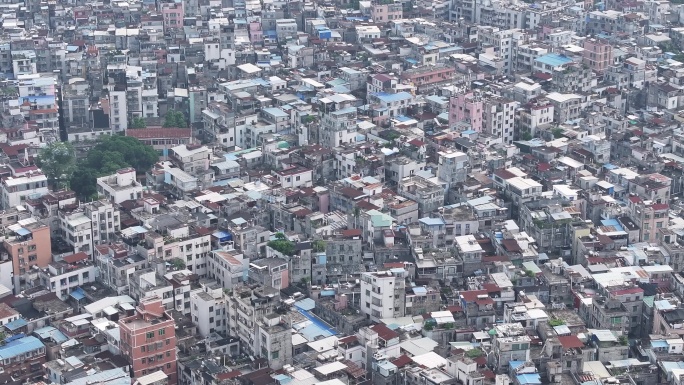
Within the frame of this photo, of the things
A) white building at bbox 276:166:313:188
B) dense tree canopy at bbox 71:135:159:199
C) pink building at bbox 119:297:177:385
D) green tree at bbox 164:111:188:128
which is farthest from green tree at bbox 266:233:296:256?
green tree at bbox 164:111:188:128

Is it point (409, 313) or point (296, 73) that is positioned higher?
point (296, 73)

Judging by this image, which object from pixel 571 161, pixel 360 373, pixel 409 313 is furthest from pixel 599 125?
pixel 360 373

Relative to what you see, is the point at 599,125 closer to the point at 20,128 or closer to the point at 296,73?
the point at 296,73

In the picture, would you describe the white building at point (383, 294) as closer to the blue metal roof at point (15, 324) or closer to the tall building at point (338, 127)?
the blue metal roof at point (15, 324)

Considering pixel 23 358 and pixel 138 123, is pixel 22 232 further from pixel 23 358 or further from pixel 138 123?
pixel 138 123

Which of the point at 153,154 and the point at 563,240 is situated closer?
the point at 563,240

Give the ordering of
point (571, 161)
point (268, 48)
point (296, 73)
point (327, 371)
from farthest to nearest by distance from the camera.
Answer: point (268, 48), point (296, 73), point (571, 161), point (327, 371)

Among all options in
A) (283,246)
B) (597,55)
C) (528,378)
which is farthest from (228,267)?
(597,55)

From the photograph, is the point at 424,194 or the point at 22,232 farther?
the point at 424,194
